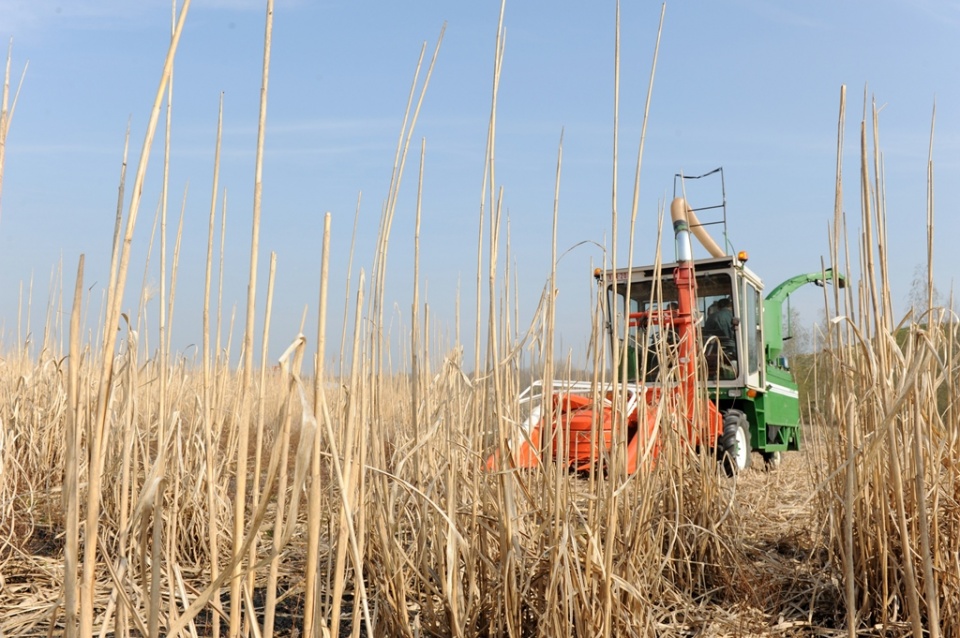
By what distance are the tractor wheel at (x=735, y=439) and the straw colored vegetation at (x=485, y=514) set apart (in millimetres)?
2189

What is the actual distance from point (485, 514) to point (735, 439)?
3373 mm

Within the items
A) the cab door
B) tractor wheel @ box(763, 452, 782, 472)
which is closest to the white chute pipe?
the cab door

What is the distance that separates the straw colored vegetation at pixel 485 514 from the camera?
809mm

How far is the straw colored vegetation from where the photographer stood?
809mm

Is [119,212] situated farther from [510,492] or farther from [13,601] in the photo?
[13,601]

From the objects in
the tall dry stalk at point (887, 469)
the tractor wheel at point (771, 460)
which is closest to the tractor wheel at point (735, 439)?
the tractor wheel at point (771, 460)

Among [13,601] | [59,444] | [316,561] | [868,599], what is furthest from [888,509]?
[59,444]

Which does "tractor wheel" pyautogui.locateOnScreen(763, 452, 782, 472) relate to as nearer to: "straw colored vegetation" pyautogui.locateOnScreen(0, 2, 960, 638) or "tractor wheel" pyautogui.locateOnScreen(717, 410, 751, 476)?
"tractor wheel" pyautogui.locateOnScreen(717, 410, 751, 476)

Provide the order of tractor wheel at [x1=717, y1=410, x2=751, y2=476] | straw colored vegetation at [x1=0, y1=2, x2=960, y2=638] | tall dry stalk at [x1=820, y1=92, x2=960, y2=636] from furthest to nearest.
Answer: tractor wheel at [x1=717, y1=410, x2=751, y2=476] < tall dry stalk at [x1=820, y1=92, x2=960, y2=636] < straw colored vegetation at [x1=0, y1=2, x2=960, y2=638]

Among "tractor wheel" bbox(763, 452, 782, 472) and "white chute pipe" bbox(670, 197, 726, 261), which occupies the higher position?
"white chute pipe" bbox(670, 197, 726, 261)

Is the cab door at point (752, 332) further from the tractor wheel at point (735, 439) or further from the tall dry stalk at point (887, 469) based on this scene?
the tall dry stalk at point (887, 469)

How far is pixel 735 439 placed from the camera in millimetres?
4461

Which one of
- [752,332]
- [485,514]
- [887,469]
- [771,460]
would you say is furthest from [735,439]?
[485,514]

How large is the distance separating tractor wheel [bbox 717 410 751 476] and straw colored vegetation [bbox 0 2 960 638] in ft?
7.18
